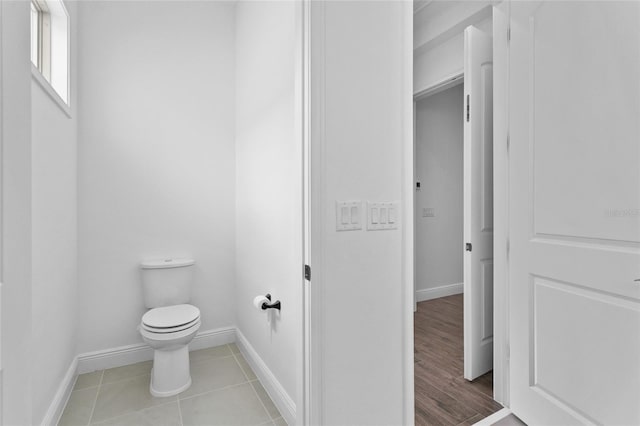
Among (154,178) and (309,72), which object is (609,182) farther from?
(154,178)

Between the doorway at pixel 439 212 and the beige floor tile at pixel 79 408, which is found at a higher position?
the doorway at pixel 439 212

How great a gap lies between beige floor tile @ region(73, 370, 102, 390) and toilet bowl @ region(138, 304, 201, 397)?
0.40 m

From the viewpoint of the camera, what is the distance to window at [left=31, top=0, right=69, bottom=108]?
184 centimetres

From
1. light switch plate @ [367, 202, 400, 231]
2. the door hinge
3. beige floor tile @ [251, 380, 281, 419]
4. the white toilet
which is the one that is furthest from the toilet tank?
light switch plate @ [367, 202, 400, 231]

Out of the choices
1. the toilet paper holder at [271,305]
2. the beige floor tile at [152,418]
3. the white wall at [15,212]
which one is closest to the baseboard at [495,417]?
the toilet paper holder at [271,305]

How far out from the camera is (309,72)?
1.23 metres

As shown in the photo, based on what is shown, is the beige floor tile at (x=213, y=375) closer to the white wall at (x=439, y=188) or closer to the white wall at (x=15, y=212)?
the white wall at (x=15, y=212)

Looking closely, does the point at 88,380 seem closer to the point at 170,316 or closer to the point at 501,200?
the point at 170,316

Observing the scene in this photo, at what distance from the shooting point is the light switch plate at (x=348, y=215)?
129 cm

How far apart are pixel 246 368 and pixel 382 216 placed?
5.29 feet

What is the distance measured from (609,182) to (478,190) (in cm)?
81

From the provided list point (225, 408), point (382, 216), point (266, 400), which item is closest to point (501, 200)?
point (382, 216)

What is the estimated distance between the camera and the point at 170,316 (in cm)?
212

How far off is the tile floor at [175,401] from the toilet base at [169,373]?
4cm
